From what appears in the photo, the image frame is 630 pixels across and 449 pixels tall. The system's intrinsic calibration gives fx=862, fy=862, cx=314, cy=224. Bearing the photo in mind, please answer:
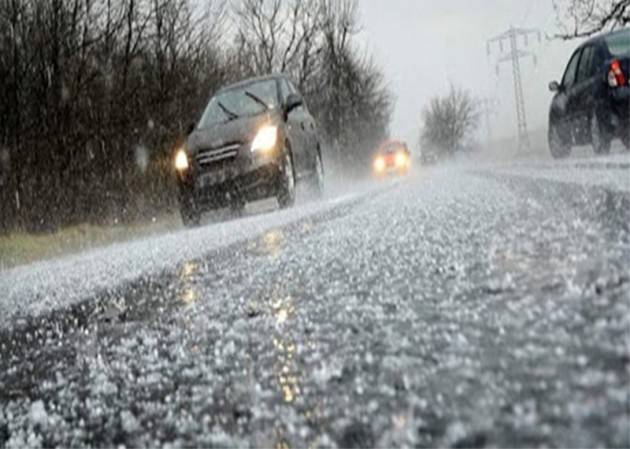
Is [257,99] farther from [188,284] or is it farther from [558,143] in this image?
[188,284]

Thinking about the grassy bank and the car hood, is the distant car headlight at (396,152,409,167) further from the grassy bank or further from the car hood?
the car hood

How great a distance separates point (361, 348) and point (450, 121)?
106m

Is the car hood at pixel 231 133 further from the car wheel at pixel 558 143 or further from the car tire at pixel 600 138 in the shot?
the car wheel at pixel 558 143

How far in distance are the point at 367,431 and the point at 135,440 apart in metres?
0.42

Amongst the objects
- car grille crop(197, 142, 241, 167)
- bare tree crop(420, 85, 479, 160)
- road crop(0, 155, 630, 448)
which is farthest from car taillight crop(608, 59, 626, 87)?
bare tree crop(420, 85, 479, 160)

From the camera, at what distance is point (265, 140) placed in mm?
9641

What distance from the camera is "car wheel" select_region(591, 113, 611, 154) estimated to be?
400 inches

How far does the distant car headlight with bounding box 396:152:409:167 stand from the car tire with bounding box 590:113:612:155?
2307 centimetres

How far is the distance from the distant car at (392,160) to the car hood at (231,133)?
23.3 m

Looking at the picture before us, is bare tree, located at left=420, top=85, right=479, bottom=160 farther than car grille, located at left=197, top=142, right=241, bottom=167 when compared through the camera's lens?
Yes

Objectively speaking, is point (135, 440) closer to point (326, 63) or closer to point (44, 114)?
point (44, 114)

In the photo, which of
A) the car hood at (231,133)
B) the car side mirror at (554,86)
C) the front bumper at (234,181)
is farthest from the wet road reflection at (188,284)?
the car side mirror at (554,86)

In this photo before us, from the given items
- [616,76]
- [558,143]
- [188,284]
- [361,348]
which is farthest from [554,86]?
[361,348]

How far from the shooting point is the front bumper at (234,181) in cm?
962
